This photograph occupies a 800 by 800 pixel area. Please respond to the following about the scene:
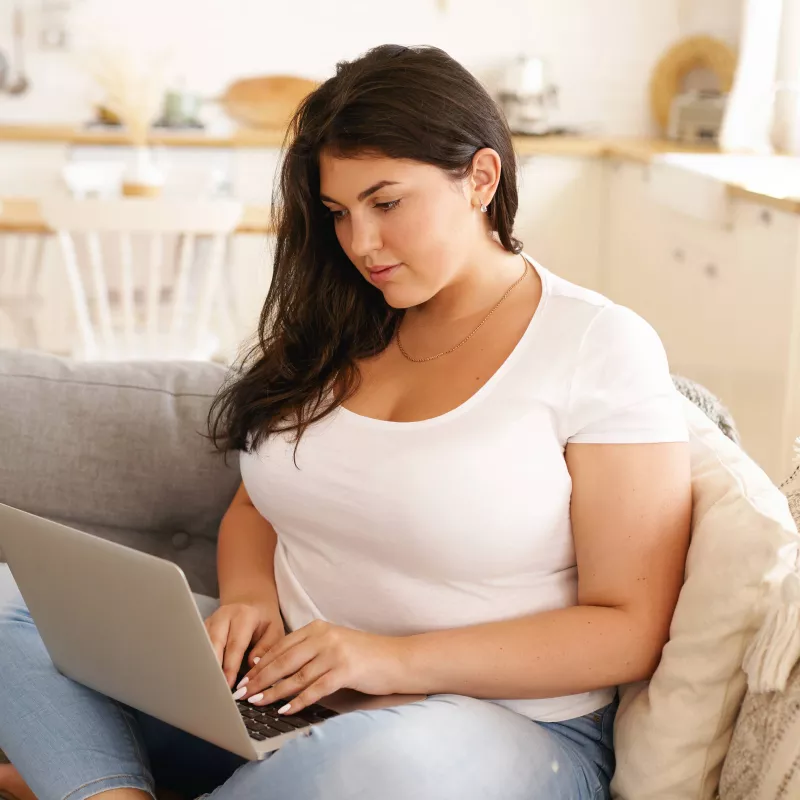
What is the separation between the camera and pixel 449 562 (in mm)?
1146

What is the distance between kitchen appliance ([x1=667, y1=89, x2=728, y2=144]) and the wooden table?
1.72m

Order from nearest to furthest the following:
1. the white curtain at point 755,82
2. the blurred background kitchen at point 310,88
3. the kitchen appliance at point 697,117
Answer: the blurred background kitchen at point 310,88, the white curtain at point 755,82, the kitchen appliance at point 697,117

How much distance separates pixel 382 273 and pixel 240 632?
43cm

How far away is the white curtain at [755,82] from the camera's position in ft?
12.1

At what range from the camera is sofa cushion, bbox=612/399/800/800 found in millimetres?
1036

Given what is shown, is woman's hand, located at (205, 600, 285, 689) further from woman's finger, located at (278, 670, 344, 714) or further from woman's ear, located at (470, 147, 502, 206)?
woman's ear, located at (470, 147, 502, 206)

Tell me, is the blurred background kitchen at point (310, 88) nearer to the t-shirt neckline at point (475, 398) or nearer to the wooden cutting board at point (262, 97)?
the wooden cutting board at point (262, 97)

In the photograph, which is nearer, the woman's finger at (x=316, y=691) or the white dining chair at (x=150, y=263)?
the woman's finger at (x=316, y=691)

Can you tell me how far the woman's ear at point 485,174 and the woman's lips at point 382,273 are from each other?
0.13 metres

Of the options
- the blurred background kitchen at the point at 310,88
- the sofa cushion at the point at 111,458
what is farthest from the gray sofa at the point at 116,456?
the blurred background kitchen at the point at 310,88

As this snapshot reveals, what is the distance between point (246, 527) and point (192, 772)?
31 centimetres

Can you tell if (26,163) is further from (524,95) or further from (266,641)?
(266,641)

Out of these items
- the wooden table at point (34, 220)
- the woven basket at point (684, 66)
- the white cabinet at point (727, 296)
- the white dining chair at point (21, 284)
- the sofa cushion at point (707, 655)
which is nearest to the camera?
the sofa cushion at point (707, 655)

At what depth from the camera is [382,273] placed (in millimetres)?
1260
